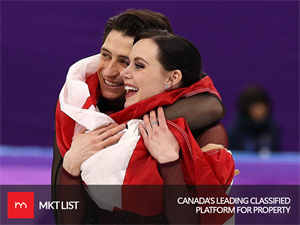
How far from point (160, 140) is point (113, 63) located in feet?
1.58

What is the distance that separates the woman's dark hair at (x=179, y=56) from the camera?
6.12ft

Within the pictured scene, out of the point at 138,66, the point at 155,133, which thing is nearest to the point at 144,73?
the point at 138,66

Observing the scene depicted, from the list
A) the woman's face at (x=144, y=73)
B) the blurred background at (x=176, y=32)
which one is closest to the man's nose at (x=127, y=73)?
the woman's face at (x=144, y=73)

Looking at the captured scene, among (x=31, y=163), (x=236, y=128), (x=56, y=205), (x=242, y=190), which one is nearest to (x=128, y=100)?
(x=56, y=205)

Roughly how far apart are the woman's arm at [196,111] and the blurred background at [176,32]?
7.81 feet

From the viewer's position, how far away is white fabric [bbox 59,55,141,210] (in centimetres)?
169

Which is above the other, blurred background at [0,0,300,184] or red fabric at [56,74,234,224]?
blurred background at [0,0,300,184]

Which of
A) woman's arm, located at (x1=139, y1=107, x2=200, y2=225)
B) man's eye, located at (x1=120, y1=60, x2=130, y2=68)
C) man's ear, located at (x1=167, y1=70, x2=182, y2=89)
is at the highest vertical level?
man's eye, located at (x1=120, y1=60, x2=130, y2=68)

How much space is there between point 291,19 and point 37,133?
259cm

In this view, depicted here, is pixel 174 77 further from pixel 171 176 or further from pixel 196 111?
pixel 171 176

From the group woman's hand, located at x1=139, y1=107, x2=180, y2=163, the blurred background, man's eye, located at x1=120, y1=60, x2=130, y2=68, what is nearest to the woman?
woman's hand, located at x1=139, y1=107, x2=180, y2=163

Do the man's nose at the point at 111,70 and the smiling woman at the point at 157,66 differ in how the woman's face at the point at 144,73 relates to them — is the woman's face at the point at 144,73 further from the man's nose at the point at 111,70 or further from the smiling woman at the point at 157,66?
the man's nose at the point at 111,70

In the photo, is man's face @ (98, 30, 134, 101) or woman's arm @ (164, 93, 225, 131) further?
man's face @ (98, 30, 134, 101)

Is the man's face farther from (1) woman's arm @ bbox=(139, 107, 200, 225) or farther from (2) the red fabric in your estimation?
(1) woman's arm @ bbox=(139, 107, 200, 225)
